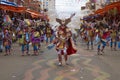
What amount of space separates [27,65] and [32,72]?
197cm

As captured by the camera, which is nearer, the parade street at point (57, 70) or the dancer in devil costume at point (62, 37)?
the parade street at point (57, 70)

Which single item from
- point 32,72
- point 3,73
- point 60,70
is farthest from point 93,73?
point 3,73

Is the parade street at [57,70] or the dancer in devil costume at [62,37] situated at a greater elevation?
the dancer in devil costume at [62,37]

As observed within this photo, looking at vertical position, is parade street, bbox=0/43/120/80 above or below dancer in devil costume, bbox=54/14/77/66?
below

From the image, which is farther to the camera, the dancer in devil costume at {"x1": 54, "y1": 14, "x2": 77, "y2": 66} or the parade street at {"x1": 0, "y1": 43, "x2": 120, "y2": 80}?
the dancer in devil costume at {"x1": 54, "y1": 14, "x2": 77, "y2": 66}

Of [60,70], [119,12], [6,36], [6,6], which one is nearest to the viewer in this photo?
[60,70]

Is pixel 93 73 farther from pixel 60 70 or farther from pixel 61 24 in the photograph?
pixel 61 24

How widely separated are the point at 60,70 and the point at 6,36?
6187 millimetres

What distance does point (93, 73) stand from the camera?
11945 millimetres

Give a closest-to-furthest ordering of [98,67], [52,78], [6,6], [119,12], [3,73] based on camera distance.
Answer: [52,78]
[3,73]
[98,67]
[6,6]
[119,12]

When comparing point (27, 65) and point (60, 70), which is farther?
point (27, 65)

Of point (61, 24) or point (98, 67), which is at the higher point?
point (61, 24)

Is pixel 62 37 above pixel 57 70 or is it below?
above

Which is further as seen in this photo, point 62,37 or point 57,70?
point 62,37
